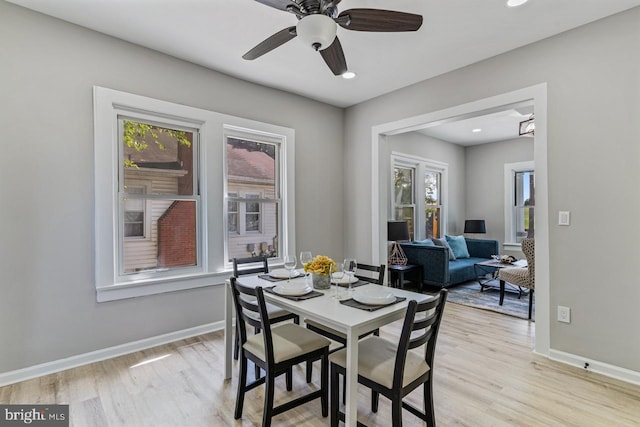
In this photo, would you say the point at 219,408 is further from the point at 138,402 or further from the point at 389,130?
the point at 389,130

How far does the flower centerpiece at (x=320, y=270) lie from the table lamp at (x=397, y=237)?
293 cm

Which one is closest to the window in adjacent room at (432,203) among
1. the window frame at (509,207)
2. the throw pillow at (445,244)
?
the throw pillow at (445,244)

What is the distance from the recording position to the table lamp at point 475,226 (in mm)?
6695

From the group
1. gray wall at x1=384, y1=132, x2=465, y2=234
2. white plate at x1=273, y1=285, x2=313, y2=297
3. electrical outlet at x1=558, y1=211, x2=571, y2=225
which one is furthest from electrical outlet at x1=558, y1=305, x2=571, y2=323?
gray wall at x1=384, y1=132, x2=465, y2=234

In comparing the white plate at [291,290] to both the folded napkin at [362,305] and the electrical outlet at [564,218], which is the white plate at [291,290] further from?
the electrical outlet at [564,218]

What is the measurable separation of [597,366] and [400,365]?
2128 mm

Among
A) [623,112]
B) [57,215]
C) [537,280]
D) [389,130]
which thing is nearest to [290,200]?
[389,130]

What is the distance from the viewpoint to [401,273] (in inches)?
189

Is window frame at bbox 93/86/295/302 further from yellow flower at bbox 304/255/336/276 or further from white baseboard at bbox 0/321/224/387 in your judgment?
yellow flower at bbox 304/255/336/276

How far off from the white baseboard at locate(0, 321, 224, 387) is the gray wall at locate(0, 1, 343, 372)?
0.15ft

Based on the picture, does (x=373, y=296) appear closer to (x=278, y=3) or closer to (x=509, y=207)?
(x=278, y=3)

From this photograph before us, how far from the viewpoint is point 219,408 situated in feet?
6.77

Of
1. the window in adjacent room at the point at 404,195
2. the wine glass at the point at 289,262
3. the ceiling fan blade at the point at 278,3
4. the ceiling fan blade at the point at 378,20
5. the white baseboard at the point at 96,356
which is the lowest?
the white baseboard at the point at 96,356

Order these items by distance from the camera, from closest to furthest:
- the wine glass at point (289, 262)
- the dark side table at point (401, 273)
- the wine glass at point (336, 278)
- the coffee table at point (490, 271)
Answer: the wine glass at point (336, 278) < the wine glass at point (289, 262) < the coffee table at point (490, 271) < the dark side table at point (401, 273)
